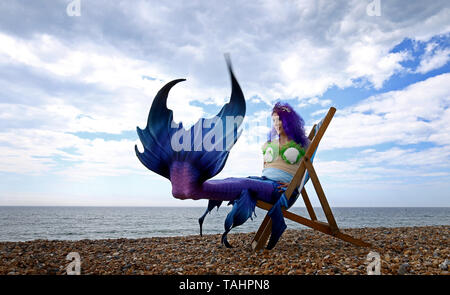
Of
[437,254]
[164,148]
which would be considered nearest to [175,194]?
[164,148]

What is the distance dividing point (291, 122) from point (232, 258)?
2414mm

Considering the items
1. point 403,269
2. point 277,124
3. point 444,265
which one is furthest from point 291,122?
point 444,265

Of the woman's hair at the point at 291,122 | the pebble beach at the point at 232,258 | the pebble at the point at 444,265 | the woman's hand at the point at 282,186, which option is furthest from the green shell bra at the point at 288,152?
the pebble at the point at 444,265

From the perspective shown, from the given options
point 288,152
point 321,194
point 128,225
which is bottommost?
point 128,225

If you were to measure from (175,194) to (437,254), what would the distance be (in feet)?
14.0

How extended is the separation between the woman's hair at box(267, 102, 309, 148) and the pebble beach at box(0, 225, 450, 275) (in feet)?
6.27

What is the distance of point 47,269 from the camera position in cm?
439

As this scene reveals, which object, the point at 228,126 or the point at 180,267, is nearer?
the point at 228,126

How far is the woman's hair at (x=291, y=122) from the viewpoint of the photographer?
16.9ft

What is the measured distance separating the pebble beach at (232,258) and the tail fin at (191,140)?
1395 millimetres

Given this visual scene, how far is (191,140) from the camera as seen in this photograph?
144 inches
